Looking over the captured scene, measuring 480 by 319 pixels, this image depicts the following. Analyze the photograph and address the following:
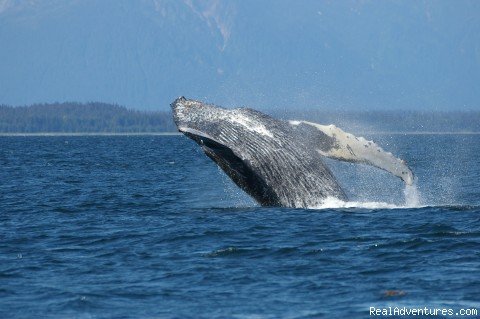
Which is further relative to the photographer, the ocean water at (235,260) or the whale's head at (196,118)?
the whale's head at (196,118)

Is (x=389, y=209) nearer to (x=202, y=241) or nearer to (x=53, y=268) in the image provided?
(x=202, y=241)

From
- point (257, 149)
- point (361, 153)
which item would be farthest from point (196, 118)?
point (361, 153)

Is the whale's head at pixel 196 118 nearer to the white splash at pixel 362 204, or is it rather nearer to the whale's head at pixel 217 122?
the whale's head at pixel 217 122

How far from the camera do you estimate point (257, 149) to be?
50.3ft

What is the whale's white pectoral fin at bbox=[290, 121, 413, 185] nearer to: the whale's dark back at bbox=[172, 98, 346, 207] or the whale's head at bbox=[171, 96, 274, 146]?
the whale's dark back at bbox=[172, 98, 346, 207]

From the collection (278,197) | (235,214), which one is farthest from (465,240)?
(235,214)

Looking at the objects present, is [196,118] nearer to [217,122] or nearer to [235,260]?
[217,122]

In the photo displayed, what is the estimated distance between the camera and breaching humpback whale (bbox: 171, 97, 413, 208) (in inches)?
599

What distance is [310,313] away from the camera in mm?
Result: 10672

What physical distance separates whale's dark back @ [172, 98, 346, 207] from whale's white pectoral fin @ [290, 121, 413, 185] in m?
0.16

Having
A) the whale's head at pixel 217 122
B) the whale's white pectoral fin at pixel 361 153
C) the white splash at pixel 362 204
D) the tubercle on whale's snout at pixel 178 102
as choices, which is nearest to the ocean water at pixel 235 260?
the white splash at pixel 362 204

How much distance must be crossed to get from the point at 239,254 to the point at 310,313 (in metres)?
3.26

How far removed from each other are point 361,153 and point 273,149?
52.0 inches

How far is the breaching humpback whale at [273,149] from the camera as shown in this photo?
15211 millimetres
